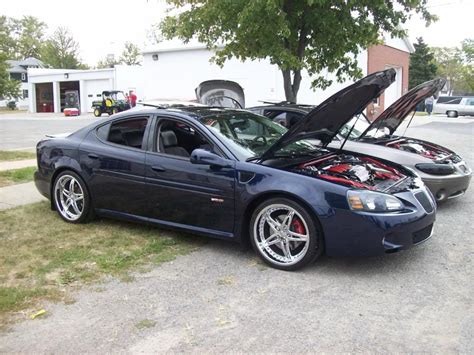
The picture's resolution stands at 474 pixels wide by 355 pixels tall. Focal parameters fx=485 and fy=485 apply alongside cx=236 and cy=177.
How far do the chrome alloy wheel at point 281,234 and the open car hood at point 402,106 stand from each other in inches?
128

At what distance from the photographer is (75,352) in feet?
10.4

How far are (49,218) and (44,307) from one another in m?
2.67

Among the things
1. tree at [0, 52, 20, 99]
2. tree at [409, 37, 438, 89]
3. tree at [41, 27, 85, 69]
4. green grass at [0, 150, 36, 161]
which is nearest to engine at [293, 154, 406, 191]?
green grass at [0, 150, 36, 161]

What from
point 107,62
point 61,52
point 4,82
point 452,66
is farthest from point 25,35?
point 4,82

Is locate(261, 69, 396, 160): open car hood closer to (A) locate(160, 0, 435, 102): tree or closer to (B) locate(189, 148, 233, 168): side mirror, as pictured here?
(B) locate(189, 148, 233, 168): side mirror

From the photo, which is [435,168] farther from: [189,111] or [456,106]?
[456,106]

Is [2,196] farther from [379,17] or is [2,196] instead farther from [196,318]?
[379,17]

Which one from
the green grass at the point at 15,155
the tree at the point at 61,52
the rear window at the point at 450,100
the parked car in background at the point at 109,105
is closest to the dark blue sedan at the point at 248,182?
the green grass at the point at 15,155

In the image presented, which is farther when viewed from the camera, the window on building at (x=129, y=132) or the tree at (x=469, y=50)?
the tree at (x=469, y=50)

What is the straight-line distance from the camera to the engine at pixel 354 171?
4.50 metres

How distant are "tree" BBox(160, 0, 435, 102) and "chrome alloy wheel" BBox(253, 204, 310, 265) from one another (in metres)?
5.03

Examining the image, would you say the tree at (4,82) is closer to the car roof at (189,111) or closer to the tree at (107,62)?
the car roof at (189,111)

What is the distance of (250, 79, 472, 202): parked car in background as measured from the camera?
6.53m

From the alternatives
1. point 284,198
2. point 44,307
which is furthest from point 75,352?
point 284,198
